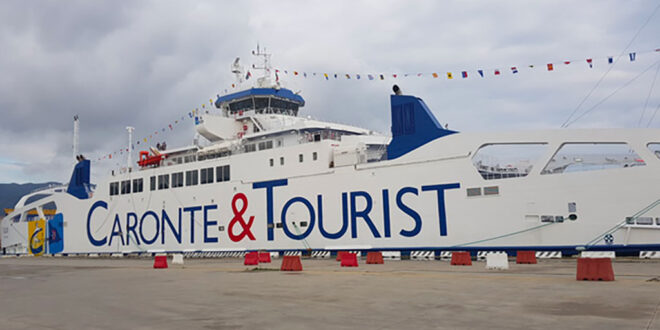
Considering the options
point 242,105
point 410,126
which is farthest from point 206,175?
point 410,126

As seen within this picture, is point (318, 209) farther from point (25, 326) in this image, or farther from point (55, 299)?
point (25, 326)

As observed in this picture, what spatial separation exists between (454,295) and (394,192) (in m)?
13.0

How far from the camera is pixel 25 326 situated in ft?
22.6

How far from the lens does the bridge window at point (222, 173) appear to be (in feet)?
96.1

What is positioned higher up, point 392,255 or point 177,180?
point 177,180

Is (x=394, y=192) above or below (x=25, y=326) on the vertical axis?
above

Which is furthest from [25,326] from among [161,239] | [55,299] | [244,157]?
[161,239]

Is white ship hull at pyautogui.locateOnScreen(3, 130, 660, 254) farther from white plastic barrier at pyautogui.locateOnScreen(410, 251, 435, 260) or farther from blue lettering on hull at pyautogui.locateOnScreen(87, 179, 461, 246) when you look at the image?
white plastic barrier at pyautogui.locateOnScreen(410, 251, 435, 260)

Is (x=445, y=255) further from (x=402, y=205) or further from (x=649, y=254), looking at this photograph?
(x=649, y=254)

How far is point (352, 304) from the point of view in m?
8.48

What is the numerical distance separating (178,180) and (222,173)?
4032 millimetres

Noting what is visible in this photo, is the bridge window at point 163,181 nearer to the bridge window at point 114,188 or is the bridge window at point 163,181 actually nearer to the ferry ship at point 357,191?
the ferry ship at point 357,191

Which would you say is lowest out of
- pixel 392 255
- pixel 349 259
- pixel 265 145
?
pixel 392 255

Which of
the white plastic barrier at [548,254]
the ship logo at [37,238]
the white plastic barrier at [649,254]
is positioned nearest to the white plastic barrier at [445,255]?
the white plastic barrier at [548,254]
